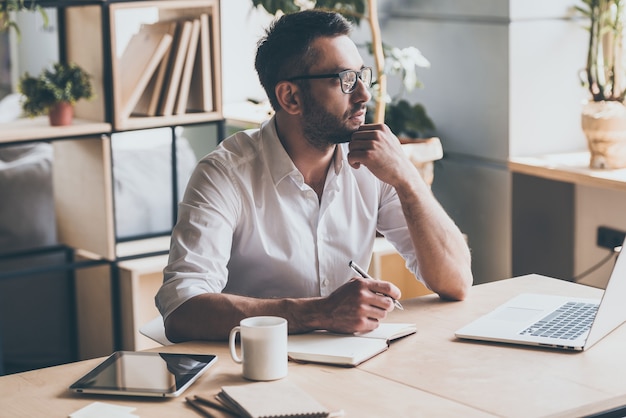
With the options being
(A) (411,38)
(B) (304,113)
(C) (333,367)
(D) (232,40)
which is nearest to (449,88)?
(A) (411,38)

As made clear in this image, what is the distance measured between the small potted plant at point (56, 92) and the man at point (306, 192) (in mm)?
1086

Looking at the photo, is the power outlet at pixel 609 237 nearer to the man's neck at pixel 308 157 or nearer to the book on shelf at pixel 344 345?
the man's neck at pixel 308 157

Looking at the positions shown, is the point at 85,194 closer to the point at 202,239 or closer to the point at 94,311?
the point at 94,311

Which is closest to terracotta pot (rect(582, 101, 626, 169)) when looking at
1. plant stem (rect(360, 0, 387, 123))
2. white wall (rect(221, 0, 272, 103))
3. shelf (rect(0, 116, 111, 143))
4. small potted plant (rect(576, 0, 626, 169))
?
small potted plant (rect(576, 0, 626, 169))

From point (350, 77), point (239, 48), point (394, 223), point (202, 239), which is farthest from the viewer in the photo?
point (239, 48)

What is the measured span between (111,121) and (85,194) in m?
0.30

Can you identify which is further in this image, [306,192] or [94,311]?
[94,311]

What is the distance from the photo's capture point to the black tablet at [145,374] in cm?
157

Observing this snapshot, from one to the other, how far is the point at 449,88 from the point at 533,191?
1.83 feet

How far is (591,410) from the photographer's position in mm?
1500

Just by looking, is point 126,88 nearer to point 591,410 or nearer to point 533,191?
point 533,191

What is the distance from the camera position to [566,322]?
6.23 feet

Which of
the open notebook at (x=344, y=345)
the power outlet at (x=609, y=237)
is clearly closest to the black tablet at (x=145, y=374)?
the open notebook at (x=344, y=345)

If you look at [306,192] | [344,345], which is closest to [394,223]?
[306,192]
